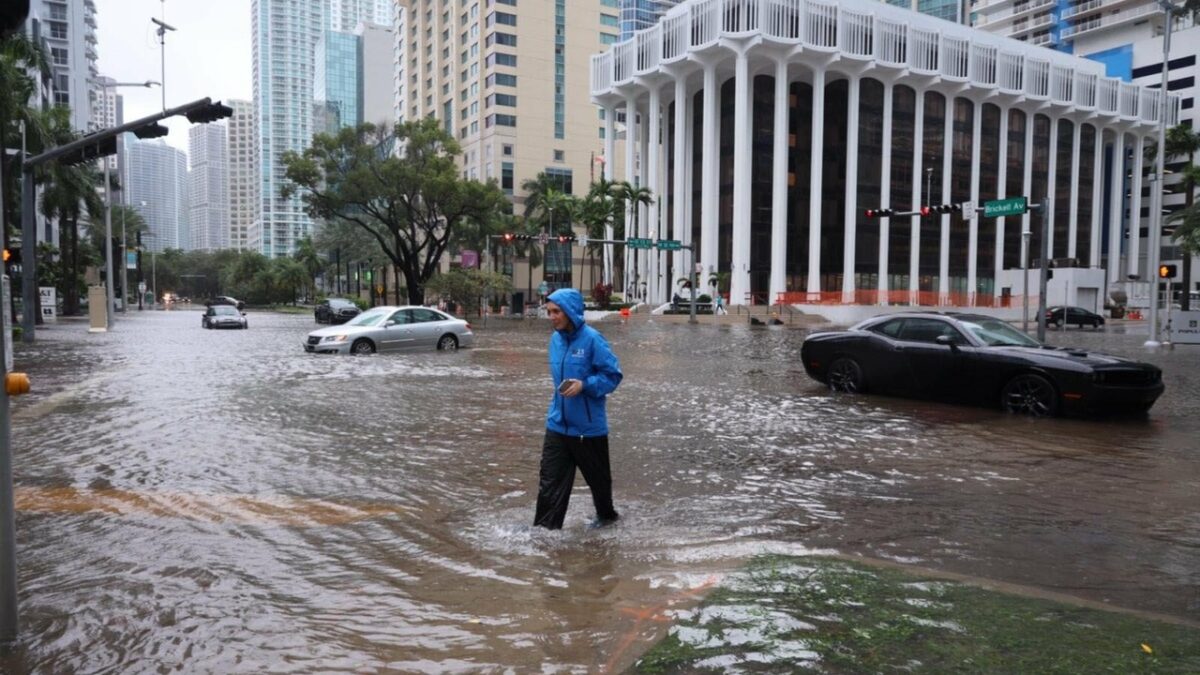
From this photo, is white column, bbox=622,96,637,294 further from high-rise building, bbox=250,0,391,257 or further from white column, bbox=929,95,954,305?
high-rise building, bbox=250,0,391,257

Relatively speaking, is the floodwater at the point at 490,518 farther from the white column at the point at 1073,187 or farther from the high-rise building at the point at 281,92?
the high-rise building at the point at 281,92

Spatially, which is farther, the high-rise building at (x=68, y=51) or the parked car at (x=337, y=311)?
the high-rise building at (x=68, y=51)

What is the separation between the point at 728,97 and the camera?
6469cm

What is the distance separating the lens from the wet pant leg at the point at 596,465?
5500mm

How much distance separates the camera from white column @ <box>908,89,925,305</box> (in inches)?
2539

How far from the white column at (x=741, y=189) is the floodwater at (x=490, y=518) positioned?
46273 millimetres

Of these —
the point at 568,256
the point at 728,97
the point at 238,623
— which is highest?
the point at 728,97

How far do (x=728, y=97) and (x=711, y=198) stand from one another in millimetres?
9274

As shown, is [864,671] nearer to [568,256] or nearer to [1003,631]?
[1003,631]

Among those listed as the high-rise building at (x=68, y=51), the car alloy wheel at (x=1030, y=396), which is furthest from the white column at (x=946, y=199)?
the high-rise building at (x=68, y=51)

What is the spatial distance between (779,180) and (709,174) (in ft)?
17.1

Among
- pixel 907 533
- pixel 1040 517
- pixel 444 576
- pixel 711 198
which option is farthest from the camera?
pixel 711 198

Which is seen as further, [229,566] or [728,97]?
[728,97]

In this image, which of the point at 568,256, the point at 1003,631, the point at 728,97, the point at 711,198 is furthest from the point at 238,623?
the point at 568,256
